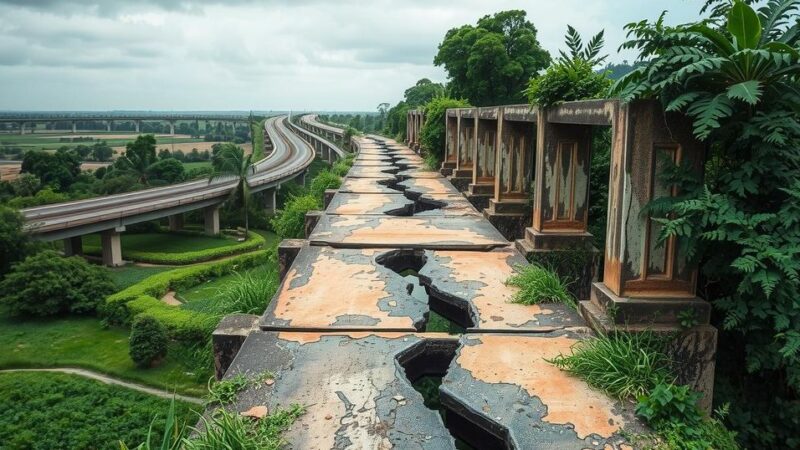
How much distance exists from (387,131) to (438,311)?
4892cm

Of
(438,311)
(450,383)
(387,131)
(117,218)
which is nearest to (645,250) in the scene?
(450,383)

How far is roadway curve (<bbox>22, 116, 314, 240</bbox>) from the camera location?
27125 millimetres

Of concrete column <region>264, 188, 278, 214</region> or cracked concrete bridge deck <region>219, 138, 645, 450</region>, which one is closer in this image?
cracked concrete bridge deck <region>219, 138, 645, 450</region>

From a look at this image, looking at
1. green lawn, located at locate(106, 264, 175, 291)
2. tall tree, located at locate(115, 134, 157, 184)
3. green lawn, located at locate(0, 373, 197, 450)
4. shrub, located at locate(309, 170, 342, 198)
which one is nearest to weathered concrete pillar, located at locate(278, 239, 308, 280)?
green lawn, located at locate(0, 373, 197, 450)

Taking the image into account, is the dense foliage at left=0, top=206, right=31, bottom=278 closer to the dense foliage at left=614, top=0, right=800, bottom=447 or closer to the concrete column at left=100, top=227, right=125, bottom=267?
the concrete column at left=100, top=227, right=125, bottom=267

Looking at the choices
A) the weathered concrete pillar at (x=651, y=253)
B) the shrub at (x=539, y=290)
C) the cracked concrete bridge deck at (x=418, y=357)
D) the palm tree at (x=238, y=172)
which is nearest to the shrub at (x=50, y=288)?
the palm tree at (x=238, y=172)

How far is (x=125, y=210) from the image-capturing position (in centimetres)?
2962

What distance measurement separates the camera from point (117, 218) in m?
28.8

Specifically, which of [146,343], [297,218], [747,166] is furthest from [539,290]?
[146,343]

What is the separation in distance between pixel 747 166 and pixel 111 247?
2991 cm

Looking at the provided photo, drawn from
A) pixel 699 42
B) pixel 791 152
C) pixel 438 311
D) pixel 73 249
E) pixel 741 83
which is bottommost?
pixel 73 249

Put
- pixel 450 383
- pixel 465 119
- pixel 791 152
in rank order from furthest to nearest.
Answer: pixel 465 119 → pixel 450 383 → pixel 791 152

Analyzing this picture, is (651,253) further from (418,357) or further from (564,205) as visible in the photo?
(564,205)

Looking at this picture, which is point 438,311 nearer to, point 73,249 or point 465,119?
point 465,119
